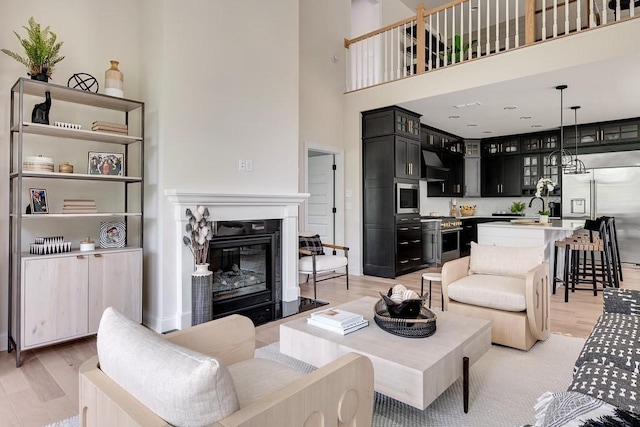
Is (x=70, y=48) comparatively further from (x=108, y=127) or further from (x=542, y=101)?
(x=542, y=101)

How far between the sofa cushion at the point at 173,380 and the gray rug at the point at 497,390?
4.18 ft

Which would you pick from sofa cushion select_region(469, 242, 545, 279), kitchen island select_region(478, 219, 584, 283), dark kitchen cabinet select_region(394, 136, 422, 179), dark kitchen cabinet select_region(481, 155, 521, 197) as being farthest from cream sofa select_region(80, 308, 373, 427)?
dark kitchen cabinet select_region(481, 155, 521, 197)

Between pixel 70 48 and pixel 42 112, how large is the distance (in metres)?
0.78

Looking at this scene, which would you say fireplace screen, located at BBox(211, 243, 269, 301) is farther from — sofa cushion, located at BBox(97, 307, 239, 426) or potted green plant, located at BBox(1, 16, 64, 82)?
sofa cushion, located at BBox(97, 307, 239, 426)

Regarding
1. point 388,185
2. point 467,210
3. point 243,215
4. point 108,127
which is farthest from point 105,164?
point 467,210

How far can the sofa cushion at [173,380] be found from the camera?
88 cm

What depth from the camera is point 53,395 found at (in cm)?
225

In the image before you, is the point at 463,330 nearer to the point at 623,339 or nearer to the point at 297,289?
the point at 623,339

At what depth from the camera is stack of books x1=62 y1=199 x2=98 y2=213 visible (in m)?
3.04

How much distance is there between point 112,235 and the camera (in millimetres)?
3371

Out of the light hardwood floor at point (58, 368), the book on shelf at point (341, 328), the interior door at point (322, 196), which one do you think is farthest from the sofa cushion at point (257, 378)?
the interior door at point (322, 196)

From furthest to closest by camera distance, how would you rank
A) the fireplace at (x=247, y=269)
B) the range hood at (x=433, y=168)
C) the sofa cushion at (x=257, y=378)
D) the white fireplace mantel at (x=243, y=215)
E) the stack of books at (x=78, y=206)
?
the range hood at (x=433, y=168)
the fireplace at (x=247, y=269)
the white fireplace mantel at (x=243, y=215)
the stack of books at (x=78, y=206)
the sofa cushion at (x=257, y=378)

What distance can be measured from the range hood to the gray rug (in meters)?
4.49

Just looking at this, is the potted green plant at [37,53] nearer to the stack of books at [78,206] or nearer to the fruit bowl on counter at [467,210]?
the stack of books at [78,206]
